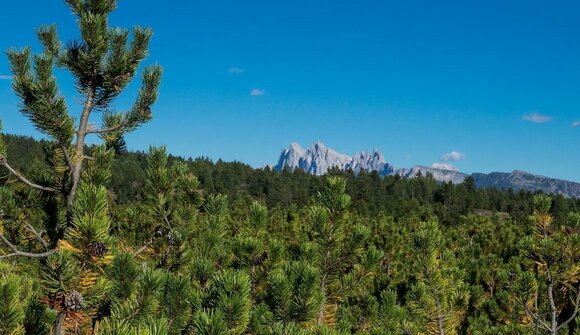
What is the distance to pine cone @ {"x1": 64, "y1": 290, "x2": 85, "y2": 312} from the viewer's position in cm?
250

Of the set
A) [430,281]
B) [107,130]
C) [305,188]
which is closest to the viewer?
[107,130]

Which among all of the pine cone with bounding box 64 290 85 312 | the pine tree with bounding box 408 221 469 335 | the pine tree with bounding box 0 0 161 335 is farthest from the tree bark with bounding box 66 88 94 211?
the pine tree with bounding box 408 221 469 335

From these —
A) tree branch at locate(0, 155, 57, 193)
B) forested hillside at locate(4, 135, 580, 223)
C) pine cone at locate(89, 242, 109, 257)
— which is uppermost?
forested hillside at locate(4, 135, 580, 223)

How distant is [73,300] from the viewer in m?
2.52

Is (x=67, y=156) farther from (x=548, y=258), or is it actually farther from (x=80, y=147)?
(x=548, y=258)

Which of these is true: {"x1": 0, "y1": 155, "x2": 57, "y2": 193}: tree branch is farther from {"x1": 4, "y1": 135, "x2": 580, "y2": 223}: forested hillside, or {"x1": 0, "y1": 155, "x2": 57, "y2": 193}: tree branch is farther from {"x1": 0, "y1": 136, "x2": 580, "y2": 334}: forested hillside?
{"x1": 4, "y1": 135, "x2": 580, "y2": 223}: forested hillside

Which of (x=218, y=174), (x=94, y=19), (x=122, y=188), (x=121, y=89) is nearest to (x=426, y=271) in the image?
(x=121, y=89)

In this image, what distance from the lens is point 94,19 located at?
3.82 meters

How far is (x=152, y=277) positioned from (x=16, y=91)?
210cm

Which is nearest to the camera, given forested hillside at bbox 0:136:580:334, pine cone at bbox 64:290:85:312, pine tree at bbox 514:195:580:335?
pine cone at bbox 64:290:85:312

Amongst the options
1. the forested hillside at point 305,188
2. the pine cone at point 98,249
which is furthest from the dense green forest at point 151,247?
the forested hillside at point 305,188

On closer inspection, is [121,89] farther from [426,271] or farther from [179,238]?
[426,271]

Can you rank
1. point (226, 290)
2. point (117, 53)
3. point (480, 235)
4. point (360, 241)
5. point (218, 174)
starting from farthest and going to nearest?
point (218, 174)
point (480, 235)
point (360, 241)
point (117, 53)
point (226, 290)

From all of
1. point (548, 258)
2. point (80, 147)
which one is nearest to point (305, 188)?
point (548, 258)
